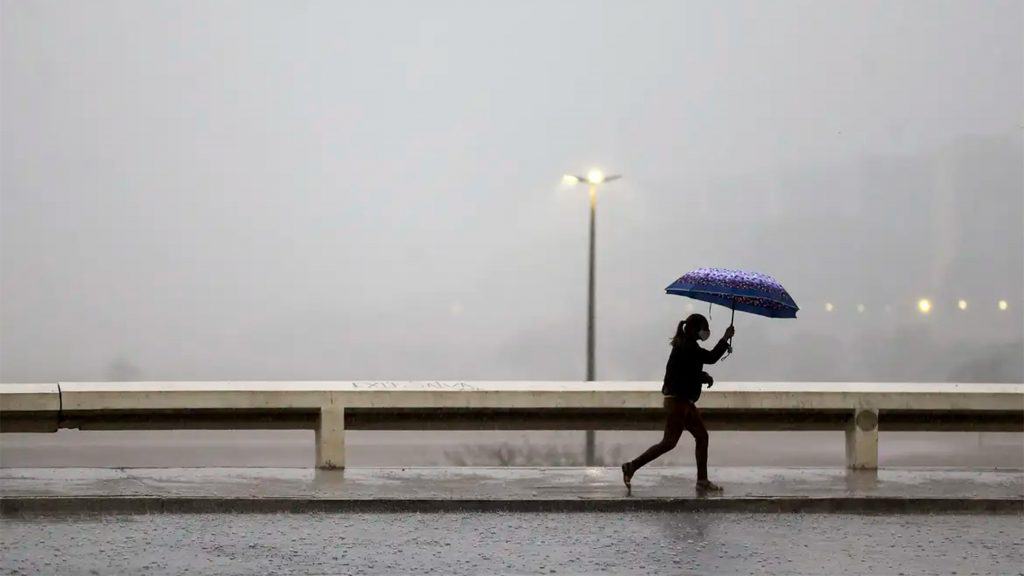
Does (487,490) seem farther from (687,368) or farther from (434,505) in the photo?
(687,368)

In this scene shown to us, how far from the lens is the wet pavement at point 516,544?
8547 millimetres

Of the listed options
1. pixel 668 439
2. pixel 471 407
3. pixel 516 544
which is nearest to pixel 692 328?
pixel 668 439

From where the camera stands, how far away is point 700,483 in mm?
12383

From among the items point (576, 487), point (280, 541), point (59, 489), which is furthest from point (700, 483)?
point (59, 489)

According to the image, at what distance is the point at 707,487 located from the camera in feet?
40.2

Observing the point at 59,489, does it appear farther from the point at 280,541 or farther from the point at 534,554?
the point at 534,554

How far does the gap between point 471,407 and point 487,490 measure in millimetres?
1839

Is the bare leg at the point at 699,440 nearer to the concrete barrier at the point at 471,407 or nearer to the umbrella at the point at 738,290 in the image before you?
the umbrella at the point at 738,290

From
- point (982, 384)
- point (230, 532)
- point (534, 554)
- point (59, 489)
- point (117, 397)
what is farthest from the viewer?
point (982, 384)

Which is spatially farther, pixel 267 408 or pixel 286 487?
pixel 267 408

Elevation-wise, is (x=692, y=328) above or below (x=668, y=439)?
above

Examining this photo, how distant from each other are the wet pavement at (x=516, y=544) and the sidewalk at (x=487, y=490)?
314mm

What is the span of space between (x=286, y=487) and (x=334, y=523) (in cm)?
176

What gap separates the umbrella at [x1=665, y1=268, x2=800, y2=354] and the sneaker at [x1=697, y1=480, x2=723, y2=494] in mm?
1509
